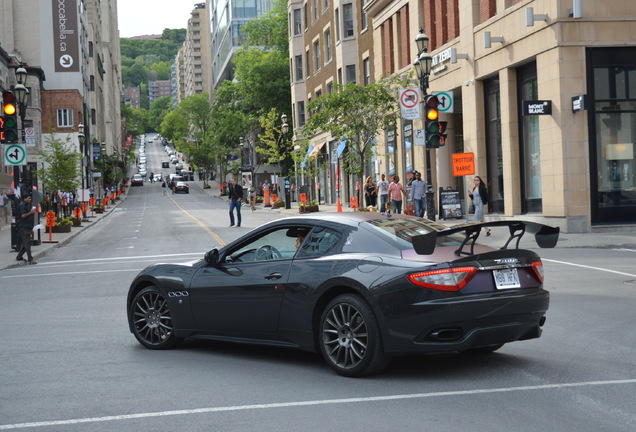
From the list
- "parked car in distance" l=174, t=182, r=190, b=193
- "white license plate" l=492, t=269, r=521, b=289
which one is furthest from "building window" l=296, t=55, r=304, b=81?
"white license plate" l=492, t=269, r=521, b=289

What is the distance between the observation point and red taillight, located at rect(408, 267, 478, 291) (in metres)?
6.90

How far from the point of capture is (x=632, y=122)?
25.7 meters

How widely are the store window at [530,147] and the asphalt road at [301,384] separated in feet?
54.0

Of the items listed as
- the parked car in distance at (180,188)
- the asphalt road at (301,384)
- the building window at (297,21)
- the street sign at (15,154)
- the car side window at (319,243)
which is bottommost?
the asphalt road at (301,384)

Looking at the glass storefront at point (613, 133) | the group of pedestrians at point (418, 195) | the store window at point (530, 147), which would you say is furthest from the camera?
the store window at point (530, 147)

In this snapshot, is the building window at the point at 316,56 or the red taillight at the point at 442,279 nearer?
the red taillight at the point at 442,279

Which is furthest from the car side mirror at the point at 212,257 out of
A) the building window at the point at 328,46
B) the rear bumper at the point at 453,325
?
the building window at the point at 328,46

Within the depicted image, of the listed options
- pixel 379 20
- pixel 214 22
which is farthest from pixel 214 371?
pixel 214 22

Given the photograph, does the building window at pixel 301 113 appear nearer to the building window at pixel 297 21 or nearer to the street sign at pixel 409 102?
the building window at pixel 297 21

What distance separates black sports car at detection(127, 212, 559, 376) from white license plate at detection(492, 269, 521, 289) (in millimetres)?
11

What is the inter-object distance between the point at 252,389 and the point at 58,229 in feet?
104

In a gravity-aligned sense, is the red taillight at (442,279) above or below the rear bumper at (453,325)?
above

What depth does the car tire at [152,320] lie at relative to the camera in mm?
9039

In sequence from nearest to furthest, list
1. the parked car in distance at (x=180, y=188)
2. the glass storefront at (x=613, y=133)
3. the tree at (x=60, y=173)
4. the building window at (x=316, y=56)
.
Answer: the glass storefront at (x=613, y=133)
the tree at (x=60, y=173)
the building window at (x=316, y=56)
the parked car in distance at (x=180, y=188)
